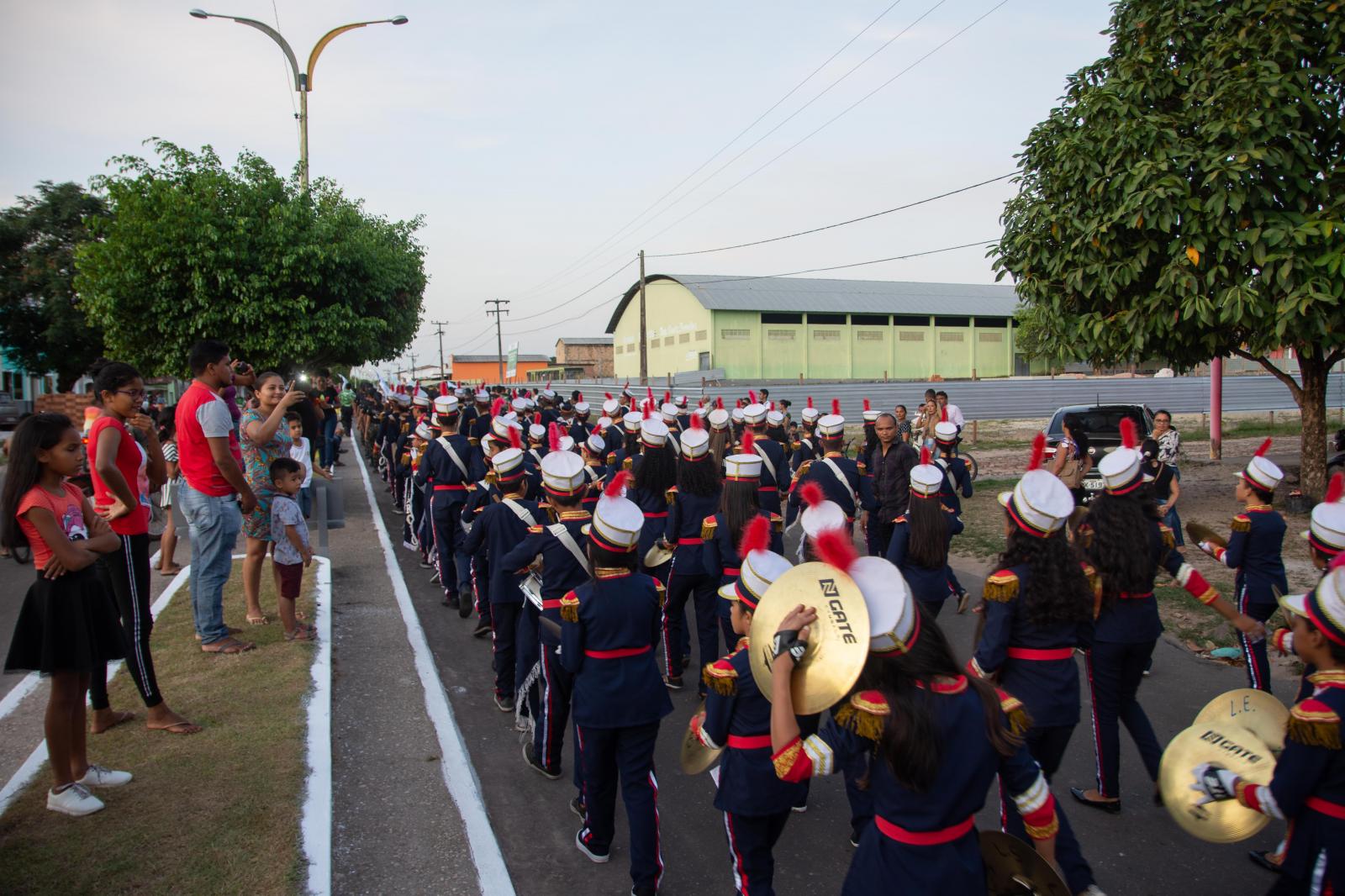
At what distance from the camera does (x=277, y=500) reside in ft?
22.2

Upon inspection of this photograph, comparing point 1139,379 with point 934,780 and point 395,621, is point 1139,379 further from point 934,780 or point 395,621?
point 934,780

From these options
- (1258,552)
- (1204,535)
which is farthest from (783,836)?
(1258,552)

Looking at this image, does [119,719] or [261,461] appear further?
[261,461]

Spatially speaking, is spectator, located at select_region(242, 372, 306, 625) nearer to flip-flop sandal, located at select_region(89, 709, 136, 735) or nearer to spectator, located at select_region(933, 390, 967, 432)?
flip-flop sandal, located at select_region(89, 709, 136, 735)

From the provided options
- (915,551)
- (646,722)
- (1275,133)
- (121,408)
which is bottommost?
(646,722)

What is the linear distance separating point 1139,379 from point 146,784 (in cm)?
3817

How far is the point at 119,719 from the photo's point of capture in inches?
207

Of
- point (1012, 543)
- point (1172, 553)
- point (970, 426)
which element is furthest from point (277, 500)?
point (970, 426)

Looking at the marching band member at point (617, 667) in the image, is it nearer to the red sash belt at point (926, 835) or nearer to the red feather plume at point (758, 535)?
the red feather plume at point (758, 535)

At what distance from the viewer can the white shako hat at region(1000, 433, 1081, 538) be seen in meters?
3.69

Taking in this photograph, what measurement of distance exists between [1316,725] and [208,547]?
21.2ft

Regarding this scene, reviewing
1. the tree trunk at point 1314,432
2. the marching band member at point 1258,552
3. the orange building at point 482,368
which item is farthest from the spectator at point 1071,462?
the orange building at point 482,368

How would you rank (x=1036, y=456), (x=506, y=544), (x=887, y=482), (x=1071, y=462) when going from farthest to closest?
1. (x=887, y=482)
2. (x=1071, y=462)
3. (x=506, y=544)
4. (x=1036, y=456)

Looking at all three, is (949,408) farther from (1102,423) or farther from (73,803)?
(73,803)
